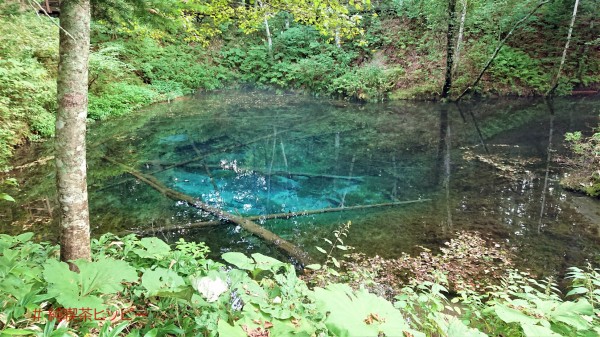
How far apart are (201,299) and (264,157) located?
7.95 m

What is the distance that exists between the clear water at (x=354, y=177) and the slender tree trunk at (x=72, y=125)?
9.58 feet

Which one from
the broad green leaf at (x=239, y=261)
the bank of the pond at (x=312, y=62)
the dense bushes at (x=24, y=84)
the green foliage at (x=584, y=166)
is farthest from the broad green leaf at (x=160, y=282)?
the bank of the pond at (x=312, y=62)

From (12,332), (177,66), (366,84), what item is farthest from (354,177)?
(177,66)

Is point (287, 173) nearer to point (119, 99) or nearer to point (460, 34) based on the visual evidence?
point (119, 99)

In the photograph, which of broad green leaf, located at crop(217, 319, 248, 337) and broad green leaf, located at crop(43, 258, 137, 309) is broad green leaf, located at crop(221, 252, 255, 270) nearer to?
broad green leaf, located at crop(43, 258, 137, 309)

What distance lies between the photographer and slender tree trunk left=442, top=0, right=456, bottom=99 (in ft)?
49.5

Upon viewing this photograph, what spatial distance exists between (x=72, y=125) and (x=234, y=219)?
13.0 feet

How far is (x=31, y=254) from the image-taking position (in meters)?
2.68

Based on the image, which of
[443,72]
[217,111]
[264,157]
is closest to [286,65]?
[217,111]

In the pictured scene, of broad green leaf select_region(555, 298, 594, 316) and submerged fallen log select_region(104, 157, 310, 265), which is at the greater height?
broad green leaf select_region(555, 298, 594, 316)

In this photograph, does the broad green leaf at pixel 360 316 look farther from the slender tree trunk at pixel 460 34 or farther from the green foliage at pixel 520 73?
the green foliage at pixel 520 73

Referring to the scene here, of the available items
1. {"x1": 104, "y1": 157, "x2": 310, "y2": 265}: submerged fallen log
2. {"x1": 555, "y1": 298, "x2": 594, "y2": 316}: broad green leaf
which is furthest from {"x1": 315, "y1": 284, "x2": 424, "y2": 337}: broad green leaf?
{"x1": 104, "y1": 157, "x2": 310, "y2": 265}: submerged fallen log

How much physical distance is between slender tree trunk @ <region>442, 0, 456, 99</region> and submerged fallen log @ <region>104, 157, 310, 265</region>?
14.4 m

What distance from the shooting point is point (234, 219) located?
597cm
